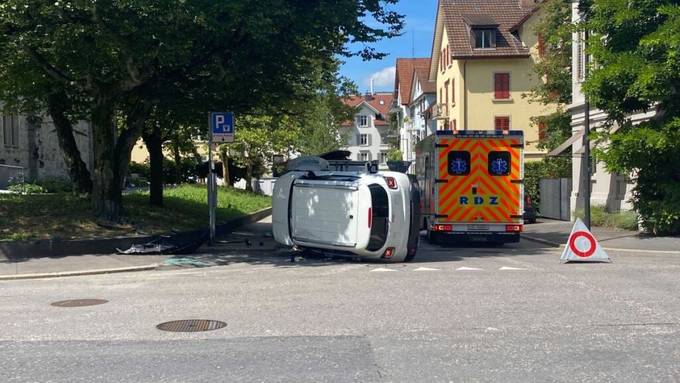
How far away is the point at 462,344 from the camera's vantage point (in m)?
7.22

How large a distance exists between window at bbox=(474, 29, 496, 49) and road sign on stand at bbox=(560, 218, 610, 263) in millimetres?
33151

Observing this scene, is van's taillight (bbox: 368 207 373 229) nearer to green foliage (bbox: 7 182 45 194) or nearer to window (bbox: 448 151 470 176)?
window (bbox: 448 151 470 176)

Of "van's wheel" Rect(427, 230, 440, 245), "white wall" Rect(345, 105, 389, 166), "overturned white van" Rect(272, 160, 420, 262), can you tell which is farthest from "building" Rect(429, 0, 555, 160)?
"white wall" Rect(345, 105, 389, 166)

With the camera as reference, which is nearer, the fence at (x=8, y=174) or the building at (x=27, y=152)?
the fence at (x=8, y=174)

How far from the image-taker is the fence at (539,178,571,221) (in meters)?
29.1

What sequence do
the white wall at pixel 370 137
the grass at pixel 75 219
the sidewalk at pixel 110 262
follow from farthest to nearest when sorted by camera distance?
the white wall at pixel 370 137, the grass at pixel 75 219, the sidewalk at pixel 110 262

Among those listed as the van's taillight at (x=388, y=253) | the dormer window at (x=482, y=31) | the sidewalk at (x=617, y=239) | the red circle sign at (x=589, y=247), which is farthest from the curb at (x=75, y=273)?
the dormer window at (x=482, y=31)

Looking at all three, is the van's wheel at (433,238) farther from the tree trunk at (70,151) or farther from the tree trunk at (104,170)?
the tree trunk at (70,151)

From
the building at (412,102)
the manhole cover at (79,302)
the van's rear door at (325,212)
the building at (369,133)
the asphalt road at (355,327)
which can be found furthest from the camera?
the building at (369,133)

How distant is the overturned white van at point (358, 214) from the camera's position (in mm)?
13727

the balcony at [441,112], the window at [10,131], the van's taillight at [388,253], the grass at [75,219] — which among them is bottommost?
the van's taillight at [388,253]

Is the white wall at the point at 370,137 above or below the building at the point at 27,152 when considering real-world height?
above

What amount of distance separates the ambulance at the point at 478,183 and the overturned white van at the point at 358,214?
4.06 m

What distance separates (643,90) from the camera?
1723 cm
